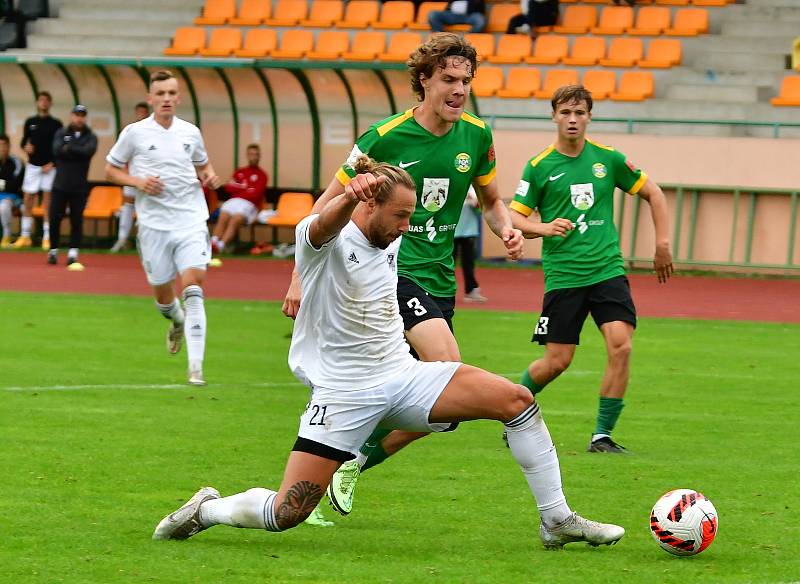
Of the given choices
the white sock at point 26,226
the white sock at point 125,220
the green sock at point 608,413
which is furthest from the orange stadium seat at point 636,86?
the green sock at point 608,413

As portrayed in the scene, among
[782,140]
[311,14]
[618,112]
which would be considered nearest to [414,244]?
[782,140]

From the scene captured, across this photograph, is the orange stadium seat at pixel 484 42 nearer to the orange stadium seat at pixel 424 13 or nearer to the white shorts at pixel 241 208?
the orange stadium seat at pixel 424 13

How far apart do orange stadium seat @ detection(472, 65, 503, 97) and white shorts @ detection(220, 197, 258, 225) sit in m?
4.67

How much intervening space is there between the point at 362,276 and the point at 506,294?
1401cm

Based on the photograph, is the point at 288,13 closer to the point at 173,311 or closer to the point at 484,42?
the point at 484,42

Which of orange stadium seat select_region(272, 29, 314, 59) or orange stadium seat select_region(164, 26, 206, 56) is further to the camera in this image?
orange stadium seat select_region(164, 26, 206, 56)

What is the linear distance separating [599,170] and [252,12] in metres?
23.2

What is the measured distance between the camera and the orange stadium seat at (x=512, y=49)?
91.6 ft

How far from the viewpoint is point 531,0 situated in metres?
28.6

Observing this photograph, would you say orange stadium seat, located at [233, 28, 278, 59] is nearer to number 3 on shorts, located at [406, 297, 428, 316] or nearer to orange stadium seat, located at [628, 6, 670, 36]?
orange stadium seat, located at [628, 6, 670, 36]

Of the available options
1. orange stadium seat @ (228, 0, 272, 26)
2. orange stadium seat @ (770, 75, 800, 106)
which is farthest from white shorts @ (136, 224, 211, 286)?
orange stadium seat @ (228, 0, 272, 26)

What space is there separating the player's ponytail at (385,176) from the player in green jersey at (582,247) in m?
3.15

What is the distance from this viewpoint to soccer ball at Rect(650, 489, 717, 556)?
6.09m

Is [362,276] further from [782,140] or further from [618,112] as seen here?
[618,112]
